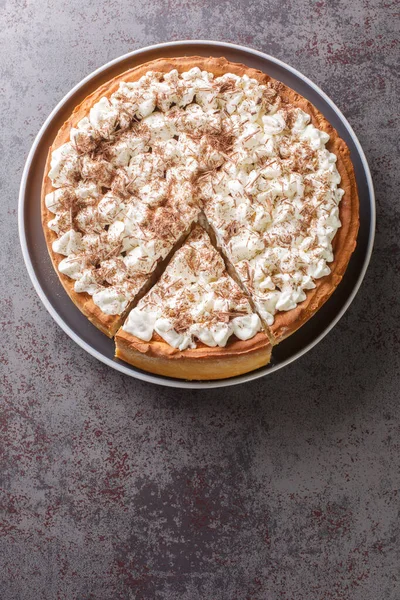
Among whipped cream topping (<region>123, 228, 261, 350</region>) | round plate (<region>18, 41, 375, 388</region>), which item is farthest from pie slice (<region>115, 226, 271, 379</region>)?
round plate (<region>18, 41, 375, 388</region>)

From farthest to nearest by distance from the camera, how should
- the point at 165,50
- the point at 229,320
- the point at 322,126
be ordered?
the point at 165,50 < the point at 322,126 < the point at 229,320

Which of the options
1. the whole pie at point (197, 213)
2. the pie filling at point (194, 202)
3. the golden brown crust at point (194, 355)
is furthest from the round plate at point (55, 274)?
the pie filling at point (194, 202)

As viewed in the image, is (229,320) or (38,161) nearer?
(229,320)

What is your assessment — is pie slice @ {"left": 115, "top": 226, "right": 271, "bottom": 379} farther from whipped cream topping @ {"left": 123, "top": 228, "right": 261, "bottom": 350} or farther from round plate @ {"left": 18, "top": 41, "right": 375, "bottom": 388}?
round plate @ {"left": 18, "top": 41, "right": 375, "bottom": 388}

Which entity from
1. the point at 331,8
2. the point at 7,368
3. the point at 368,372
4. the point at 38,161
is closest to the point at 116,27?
the point at 38,161

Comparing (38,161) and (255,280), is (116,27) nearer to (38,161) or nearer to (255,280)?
(38,161)
